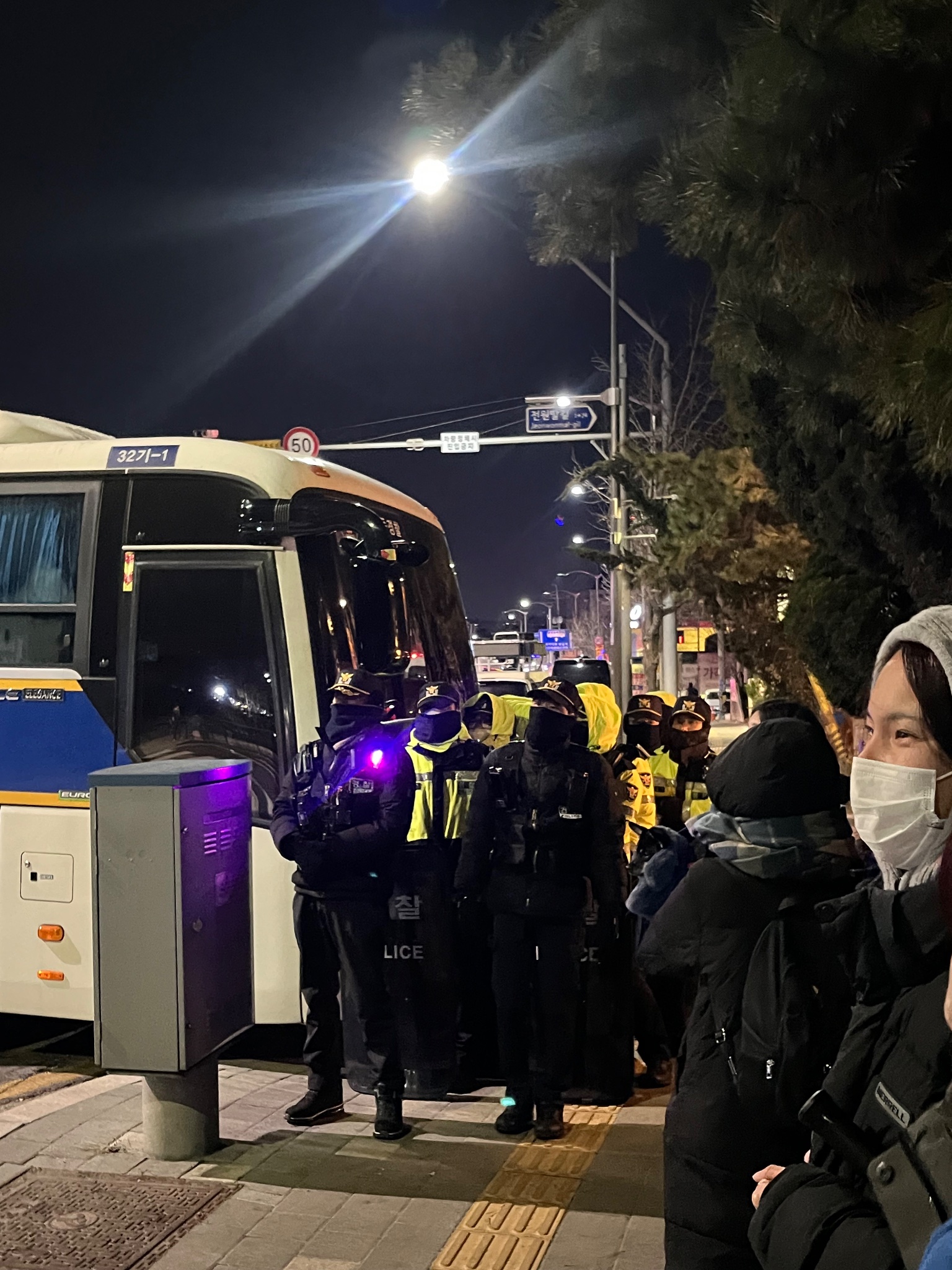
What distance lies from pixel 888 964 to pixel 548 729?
11.1 feet

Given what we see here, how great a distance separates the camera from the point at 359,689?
17.9 feet

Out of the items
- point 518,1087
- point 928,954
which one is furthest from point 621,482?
point 928,954

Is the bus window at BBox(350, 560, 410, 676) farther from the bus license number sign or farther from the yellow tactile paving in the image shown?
the yellow tactile paving

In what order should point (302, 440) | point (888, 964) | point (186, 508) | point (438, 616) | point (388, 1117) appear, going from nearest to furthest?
point (888, 964) < point (388, 1117) < point (186, 508) < point (438, 616) < point (302, 440)

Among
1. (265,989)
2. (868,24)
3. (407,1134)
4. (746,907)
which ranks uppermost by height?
(868,24)

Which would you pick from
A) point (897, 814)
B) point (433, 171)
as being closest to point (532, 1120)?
point (897, 814)

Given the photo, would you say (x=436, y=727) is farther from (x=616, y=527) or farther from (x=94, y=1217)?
(x=616, y=527)

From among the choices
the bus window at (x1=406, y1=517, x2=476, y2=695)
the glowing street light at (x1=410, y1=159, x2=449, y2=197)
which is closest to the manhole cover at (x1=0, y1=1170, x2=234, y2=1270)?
the bus window at (x1=406, y1=517, x2=476, y2=695)

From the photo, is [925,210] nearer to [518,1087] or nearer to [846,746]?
[518,1087]

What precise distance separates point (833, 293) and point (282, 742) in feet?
11.8

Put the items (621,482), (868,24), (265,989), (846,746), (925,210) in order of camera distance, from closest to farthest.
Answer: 1. (868,24)
2. (925,210)
3. (265,989)
4. (846,746)
5. (621,482)

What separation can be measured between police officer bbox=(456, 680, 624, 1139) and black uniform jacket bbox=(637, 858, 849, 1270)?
223 cm

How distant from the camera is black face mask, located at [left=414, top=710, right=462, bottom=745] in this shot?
18.1 feet

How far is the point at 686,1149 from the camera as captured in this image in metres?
2.74
